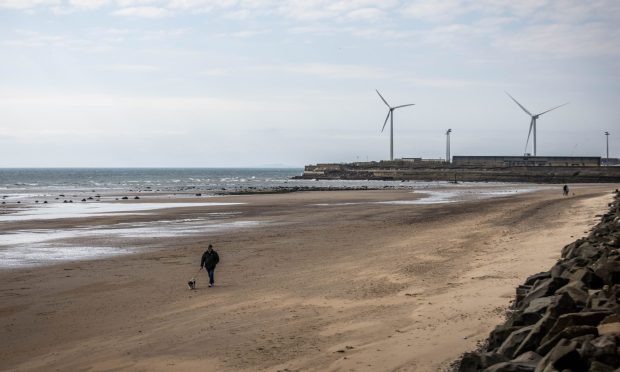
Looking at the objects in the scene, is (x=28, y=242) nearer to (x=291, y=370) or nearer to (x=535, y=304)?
(x=291, y=370)

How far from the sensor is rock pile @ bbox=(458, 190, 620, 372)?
20.5 feet

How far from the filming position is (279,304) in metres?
15.0

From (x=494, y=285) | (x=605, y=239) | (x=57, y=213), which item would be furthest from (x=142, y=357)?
(x=57, y=213)

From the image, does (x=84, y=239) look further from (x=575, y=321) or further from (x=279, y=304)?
(x=575, y=321)

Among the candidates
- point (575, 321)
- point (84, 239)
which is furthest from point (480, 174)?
point (575, 321)

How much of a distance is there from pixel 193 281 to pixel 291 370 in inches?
319

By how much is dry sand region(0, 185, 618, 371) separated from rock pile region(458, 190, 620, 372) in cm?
138

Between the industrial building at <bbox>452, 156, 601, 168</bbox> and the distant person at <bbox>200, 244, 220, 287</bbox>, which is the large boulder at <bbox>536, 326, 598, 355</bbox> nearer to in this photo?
the distant person at <bbox>200, 244, 220, 287</bbox>

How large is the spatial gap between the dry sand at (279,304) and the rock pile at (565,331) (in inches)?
54.5

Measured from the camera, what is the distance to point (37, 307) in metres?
15.6

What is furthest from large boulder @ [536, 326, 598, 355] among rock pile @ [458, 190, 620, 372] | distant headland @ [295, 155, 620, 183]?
distant headland @ [295, 155, 620, 183]

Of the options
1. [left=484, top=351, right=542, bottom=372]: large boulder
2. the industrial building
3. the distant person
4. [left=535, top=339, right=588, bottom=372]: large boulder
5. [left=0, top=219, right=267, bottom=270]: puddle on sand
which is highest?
the industrial building

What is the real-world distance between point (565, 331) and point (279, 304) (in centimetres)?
870

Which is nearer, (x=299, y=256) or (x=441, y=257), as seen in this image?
(x=441, y=257)
